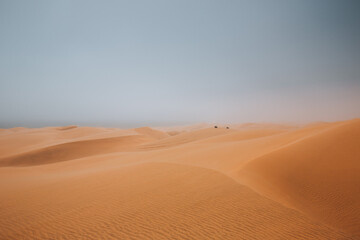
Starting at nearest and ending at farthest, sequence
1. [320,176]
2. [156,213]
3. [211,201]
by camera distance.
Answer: [156,213], [211,201], [320,176]

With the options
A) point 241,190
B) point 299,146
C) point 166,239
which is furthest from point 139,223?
point 299,146

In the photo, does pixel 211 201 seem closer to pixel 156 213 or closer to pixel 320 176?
pixel 156 213

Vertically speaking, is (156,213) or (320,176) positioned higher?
(320,176)

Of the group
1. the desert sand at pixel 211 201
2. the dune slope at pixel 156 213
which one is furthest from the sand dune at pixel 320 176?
the dune slope at pixel 156 213

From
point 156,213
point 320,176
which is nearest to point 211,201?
point 156,213

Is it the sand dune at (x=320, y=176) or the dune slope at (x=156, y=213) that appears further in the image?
the sand dune at (x=320, y=176)

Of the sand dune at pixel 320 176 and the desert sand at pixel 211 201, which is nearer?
the desert sand at pixel 211 201

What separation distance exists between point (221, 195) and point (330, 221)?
218cm

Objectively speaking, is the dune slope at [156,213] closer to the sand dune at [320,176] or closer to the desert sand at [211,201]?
the desert sand at [211,201]

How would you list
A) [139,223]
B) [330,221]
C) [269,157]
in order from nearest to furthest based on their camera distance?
[139,223]
[330,221]
[269,157]

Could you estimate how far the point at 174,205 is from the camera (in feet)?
11.7

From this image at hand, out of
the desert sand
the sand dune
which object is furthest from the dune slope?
the sand dune

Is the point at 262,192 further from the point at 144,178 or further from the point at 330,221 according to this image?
the point at 144,178

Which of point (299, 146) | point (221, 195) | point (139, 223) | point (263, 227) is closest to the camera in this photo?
point (263, 227)
